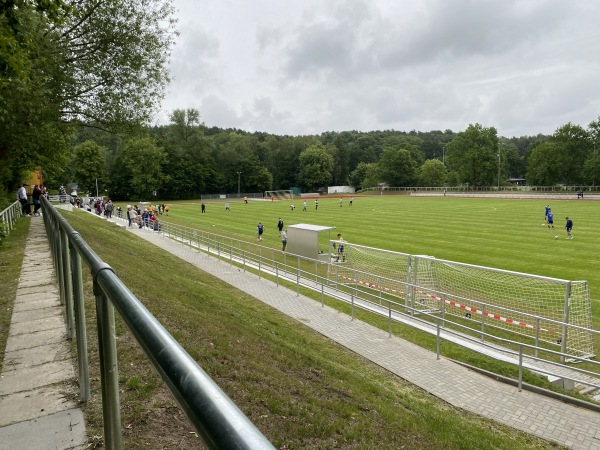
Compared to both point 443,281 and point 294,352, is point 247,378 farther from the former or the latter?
point 443,281

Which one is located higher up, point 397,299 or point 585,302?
point 585,302

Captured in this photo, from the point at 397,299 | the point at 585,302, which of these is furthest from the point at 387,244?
the point at 585,302

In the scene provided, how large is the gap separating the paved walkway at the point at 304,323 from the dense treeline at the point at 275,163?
254 ft

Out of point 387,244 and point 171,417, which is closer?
point 171,417

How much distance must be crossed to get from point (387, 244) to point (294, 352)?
20160 mm

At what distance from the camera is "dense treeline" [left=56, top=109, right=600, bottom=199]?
306 feet

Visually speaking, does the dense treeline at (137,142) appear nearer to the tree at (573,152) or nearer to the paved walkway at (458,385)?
the tree at (573,152)

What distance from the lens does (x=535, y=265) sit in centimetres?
2061

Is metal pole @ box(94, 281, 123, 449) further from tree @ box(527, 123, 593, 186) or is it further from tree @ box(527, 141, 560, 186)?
tree @ box(527, 141, 560, 186)

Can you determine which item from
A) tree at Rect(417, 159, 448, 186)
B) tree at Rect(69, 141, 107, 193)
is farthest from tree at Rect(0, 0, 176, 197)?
tree at Rect(417, 159, 448, 186)

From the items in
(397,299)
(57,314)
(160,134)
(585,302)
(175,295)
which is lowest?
(397,299)

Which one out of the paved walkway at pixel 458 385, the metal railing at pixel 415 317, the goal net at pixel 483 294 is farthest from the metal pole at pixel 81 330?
the goal net at pixel 483 294

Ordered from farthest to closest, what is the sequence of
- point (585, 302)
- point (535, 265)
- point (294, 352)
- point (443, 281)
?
point (535, 265)
point (443, 281)
point (585, 302)
point (294, 352)

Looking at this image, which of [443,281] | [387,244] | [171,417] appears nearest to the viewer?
[171,417]
